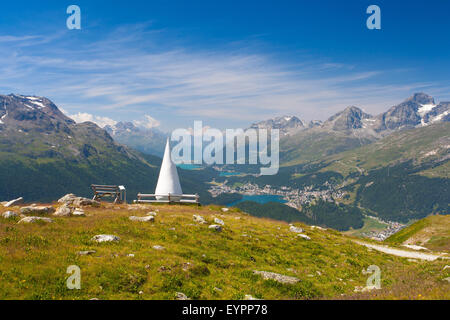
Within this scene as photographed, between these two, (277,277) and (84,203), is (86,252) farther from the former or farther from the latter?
(84,203)

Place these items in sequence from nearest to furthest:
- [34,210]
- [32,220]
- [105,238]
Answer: [105,238]
[32,220]
[34,210]

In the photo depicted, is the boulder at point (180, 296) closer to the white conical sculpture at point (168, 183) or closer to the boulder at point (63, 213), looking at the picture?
the boulder at point (63, 213)

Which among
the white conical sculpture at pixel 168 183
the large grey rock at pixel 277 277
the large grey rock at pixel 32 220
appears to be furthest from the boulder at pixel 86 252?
the white conical sculpture at pixel 168 183

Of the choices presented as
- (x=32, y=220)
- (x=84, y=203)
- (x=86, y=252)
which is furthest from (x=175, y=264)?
(x=84, y=203)

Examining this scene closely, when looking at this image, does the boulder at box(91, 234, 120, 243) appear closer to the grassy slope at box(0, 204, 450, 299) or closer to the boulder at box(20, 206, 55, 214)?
the grassy slope at box(0, 204, 450, 299)

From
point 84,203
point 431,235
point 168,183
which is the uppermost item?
point 168,183

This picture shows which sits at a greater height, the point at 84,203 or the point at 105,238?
the point at 84,203
